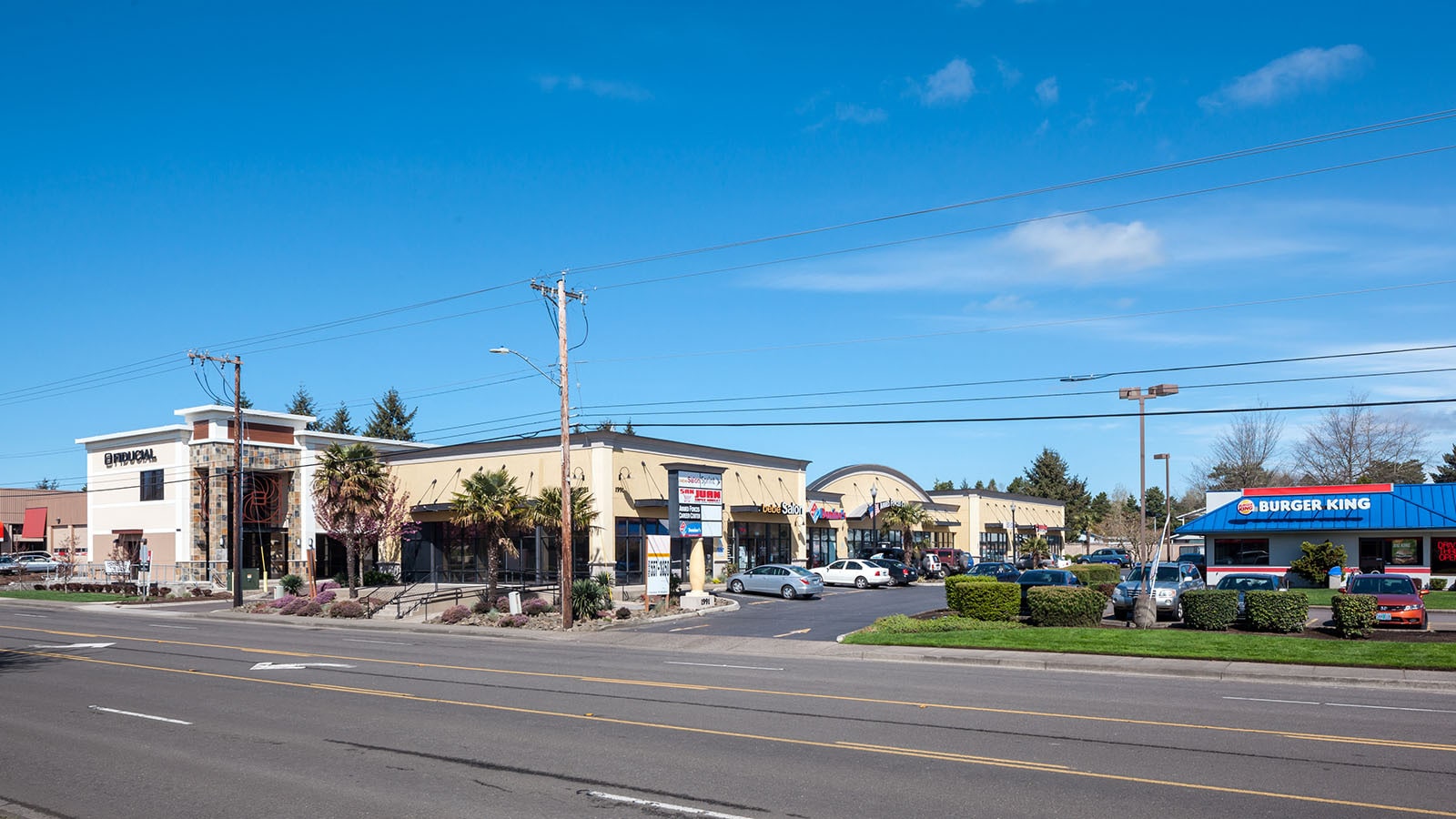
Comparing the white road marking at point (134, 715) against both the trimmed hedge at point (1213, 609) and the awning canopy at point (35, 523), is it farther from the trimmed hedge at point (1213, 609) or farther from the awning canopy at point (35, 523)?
the awning canopy at point (35, 523)

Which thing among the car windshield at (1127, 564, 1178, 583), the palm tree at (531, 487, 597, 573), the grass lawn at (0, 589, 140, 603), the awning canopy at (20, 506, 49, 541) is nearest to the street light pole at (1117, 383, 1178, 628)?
the car windshield at (1127, 564, 1178, 583)

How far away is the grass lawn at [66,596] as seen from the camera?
50.9 m

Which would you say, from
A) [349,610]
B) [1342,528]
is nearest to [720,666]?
[349,610]

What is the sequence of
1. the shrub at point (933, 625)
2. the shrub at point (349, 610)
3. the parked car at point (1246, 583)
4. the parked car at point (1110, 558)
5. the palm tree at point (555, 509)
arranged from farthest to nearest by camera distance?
the parked car at point (1110, 558) < the palm tree at point (555, 509) < the shrub at point (349, 610) < the parked car at point (1246, 583) < the shrub at point (933, 625)

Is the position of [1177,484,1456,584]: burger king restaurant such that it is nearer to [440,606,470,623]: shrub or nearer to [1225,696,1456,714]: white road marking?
[440,606,470,623]: shrub

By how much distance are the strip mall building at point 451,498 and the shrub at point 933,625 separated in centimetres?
1478

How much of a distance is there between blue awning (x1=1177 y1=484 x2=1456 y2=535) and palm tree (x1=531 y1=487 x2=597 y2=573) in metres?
26.7

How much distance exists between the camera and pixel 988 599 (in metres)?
30.2

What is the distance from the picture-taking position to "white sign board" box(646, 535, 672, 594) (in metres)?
37.2

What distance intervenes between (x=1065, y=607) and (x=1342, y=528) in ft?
80.2

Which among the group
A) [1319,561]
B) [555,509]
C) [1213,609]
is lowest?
[1319,561]

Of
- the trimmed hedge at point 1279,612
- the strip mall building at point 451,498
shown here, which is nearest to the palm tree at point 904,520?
the strip mall building at point 451,498

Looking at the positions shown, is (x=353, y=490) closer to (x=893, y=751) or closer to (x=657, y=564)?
(x=657, y=564)

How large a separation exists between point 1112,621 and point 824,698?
56.9 ft
